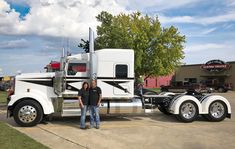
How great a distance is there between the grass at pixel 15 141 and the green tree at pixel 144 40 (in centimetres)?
2751

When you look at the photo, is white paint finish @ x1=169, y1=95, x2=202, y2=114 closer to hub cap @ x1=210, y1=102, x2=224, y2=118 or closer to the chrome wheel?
the chrome wheel

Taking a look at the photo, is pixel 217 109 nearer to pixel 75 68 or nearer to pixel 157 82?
pixel 75 68

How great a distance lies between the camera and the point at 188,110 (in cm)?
1420

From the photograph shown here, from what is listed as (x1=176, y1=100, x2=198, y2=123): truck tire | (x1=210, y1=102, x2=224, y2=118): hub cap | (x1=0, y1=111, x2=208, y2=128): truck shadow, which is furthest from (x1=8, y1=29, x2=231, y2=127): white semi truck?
(x1=0, y1=111, x2=208, y2=128): truck shadow

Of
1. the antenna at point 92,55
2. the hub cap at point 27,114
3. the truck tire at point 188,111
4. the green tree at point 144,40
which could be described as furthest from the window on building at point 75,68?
the green tree at point 144,40

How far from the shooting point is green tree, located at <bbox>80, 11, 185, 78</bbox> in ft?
129

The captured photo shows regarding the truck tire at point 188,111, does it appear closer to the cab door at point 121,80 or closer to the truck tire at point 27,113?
the cab door at point 121,80

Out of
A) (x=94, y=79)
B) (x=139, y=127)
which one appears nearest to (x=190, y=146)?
(x=139, y=127)

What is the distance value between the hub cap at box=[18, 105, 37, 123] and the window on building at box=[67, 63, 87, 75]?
195 centimetres

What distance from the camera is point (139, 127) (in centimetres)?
1254

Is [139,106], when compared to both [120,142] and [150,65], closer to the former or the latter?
[120,142]

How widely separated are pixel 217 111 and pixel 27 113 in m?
7.20

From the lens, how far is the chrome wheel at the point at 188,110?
46.4ft

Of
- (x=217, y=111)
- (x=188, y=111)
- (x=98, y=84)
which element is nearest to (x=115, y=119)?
(x=98, y=84)
